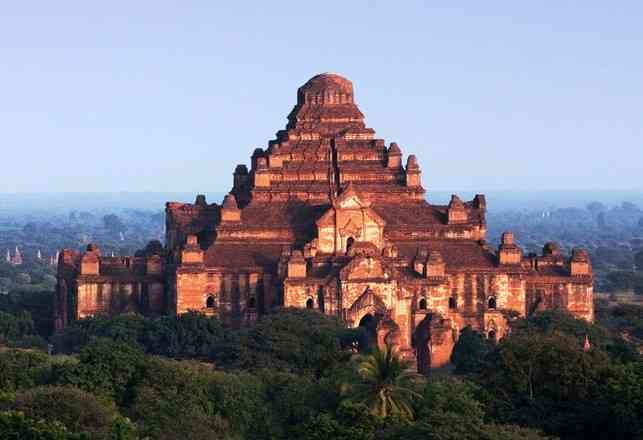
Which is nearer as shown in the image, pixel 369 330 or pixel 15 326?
pixel 369 330

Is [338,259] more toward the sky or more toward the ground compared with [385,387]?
more toward the sky

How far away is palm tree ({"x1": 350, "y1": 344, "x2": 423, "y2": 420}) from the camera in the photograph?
2315 inches

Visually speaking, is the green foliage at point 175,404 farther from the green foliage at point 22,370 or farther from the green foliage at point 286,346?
the green foliage at point 286,346

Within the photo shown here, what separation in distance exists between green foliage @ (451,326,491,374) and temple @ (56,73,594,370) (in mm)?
883

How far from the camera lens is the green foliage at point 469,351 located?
2859 inches

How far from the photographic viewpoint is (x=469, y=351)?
247 ft

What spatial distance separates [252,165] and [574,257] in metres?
15.0

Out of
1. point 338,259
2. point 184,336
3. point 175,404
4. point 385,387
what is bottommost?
point 175,404

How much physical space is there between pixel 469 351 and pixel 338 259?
26.0 feet

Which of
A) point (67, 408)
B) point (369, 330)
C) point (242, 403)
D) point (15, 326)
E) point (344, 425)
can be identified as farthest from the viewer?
point (15, 326)

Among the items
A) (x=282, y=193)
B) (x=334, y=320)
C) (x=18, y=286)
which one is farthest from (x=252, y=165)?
(x=18, y=286)

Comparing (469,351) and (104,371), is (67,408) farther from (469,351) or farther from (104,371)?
(469,351)

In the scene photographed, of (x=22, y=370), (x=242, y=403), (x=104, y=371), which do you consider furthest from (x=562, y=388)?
(x=22, y=370)

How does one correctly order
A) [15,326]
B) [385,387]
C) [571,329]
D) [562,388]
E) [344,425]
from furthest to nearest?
[15,326], [571,329], [562,388], [385,387], [344,425]
